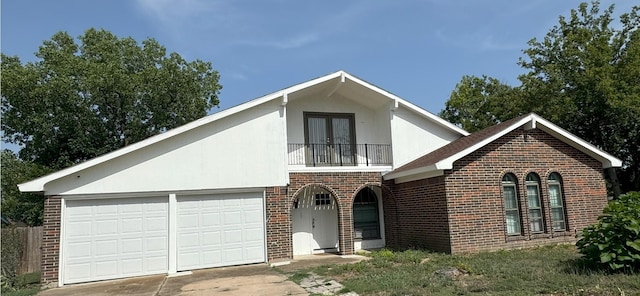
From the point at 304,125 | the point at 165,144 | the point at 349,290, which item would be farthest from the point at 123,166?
the point at 349,290

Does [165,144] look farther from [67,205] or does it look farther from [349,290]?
[349,290]

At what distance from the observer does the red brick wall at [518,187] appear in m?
12.2

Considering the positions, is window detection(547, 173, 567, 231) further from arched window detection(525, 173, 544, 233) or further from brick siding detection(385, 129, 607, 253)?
arched window detection(525, 173, 544, 233)

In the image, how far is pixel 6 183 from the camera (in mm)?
24188

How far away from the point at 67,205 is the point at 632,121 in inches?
951

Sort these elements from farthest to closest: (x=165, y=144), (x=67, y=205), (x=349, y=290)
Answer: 1. (x=165, y=144)
2. (x=67, y=205)
3. (x=349, y=290)

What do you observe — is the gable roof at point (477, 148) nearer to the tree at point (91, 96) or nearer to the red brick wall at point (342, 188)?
the red brick wall at point (342, 188)

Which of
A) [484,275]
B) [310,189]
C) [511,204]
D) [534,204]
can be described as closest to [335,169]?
[310,189]

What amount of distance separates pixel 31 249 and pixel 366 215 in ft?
38.4

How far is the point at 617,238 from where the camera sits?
26.4 ft

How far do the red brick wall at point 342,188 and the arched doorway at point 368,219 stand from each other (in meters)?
0.98

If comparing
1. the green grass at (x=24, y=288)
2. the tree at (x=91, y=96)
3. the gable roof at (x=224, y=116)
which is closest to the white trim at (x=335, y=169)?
the gable roof at (x=224, y=116)

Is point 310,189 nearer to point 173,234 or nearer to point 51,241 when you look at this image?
point 173,234

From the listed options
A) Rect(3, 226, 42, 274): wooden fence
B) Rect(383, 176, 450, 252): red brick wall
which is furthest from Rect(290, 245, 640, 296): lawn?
Rect(3, 226, 42, 274): wooden fence
